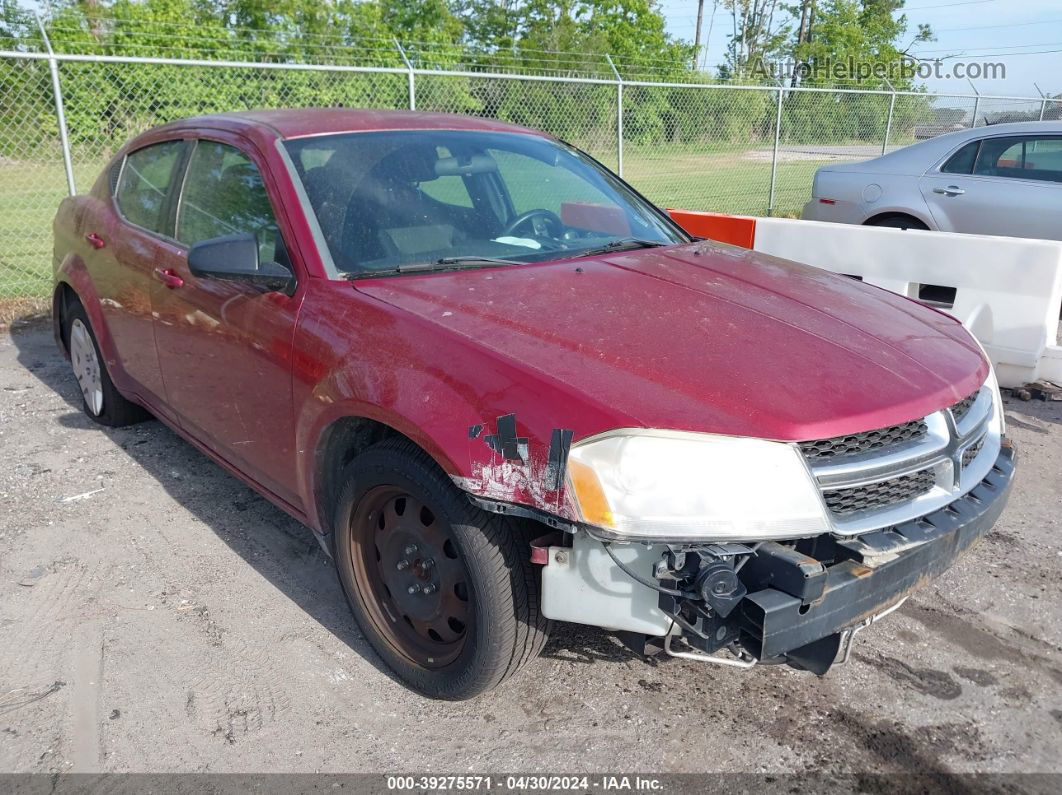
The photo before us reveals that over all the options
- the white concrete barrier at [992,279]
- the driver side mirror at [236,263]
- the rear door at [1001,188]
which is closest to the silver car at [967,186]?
the rear door at [1001,188]

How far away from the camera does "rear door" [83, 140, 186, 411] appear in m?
4.01

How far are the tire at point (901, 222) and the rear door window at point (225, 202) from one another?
619cm

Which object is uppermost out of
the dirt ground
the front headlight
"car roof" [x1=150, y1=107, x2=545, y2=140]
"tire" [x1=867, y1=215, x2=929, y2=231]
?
"car roof" [x1=150, y1=107, x2=545, y2=140]

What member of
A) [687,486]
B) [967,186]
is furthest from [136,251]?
[967,186]

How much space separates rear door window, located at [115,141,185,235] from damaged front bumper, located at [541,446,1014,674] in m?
2.68

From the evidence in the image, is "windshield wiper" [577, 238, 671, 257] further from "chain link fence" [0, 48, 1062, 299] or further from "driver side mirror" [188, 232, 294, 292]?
"chain link fence" [0, 48, 1062, 299]

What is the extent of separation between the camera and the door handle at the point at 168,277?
3.68 metres

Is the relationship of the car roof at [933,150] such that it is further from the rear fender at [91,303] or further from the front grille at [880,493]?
the rear fender at [91,303]

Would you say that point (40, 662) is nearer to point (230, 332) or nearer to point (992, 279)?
point (230, 332)

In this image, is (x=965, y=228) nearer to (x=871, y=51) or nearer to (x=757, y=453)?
(x=757, y=453)

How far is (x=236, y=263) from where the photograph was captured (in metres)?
2.98

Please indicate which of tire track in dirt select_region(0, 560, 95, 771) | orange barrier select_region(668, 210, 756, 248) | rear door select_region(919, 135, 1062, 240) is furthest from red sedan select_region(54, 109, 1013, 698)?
rear door select_region(919, 135, 1062, 240)

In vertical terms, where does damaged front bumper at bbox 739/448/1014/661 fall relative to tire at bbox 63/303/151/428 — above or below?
above

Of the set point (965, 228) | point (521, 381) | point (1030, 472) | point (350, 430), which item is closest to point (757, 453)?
point (521, 381)
